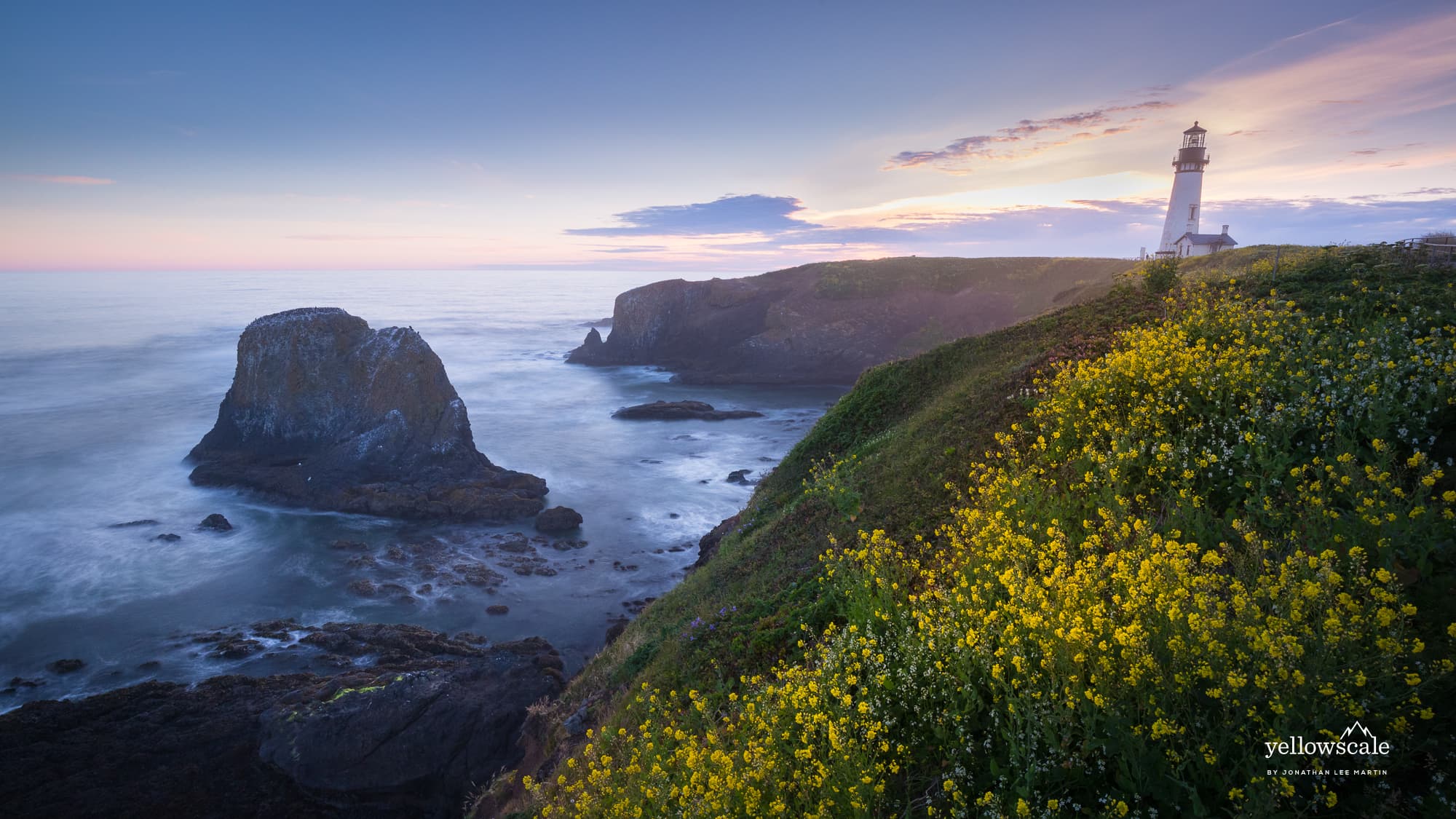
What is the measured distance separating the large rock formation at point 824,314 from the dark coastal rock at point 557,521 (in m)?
40.9

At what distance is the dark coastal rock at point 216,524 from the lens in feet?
107

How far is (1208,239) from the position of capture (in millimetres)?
40781

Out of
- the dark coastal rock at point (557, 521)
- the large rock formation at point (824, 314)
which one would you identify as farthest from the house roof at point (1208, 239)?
the dark coastal rock at point (557, 521)

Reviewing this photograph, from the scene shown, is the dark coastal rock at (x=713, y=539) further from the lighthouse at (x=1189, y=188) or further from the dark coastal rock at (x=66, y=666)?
the lighthouse at (x=1189, y=188)

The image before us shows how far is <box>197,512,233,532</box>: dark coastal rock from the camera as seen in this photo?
1288 inches

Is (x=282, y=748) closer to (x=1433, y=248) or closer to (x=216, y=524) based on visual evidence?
(x=216, y=524)

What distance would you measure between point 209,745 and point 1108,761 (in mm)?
19603

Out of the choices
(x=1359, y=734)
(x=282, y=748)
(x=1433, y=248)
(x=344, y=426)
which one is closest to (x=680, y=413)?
(x=344, y=426)

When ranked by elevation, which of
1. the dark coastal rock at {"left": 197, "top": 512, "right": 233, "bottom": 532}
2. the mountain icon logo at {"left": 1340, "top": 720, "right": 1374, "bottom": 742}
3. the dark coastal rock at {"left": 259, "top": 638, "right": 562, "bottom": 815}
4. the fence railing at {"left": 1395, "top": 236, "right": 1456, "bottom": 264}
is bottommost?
the dark coastal rock at {"left": 197, "top": 512, "right": 233, "bottom": 532}

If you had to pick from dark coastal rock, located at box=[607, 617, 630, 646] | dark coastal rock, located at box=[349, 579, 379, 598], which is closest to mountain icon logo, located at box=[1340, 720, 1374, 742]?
dark coastal rock, located at box=[607, 617, 630, 646]

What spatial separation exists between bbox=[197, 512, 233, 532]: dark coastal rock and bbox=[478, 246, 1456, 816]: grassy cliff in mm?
30191

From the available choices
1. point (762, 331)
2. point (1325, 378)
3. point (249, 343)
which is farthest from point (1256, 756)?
point (762, 331)

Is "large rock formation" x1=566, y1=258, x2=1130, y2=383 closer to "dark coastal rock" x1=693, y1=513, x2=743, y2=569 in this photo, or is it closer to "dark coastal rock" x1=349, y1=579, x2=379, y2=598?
"dark coastal rock" x1=693, y1=513, x2=743, y2=569

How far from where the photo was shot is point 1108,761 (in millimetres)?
4043
